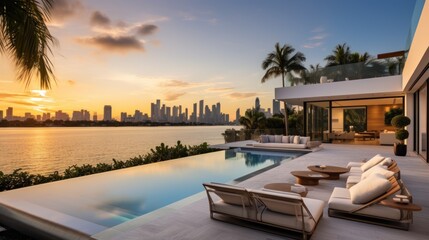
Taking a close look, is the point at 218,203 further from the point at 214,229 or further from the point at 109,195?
the point at 109,195

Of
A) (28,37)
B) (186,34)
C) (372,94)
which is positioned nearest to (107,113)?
(186,34)

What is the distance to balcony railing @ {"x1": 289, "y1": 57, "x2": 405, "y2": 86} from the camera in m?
14.4

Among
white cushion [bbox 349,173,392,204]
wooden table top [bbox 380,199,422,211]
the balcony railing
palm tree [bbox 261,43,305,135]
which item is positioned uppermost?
palm tree [bbox 261,43,305,135]

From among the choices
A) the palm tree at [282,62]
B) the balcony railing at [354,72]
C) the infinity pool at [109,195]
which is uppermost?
the palm tree at [282,62]

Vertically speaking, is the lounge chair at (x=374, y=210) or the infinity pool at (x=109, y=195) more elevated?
the lounge chair at (x=374, y=210)

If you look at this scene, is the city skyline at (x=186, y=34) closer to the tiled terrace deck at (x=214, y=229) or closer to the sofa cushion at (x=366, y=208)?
the tiled terrace deck at (x=214, y=229)

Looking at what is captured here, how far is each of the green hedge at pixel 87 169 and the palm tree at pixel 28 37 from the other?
4441 mm

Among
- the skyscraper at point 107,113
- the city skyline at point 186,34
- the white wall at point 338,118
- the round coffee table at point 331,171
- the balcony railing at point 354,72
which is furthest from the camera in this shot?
the skyscraper at point 107,113

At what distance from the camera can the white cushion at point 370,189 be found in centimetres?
384

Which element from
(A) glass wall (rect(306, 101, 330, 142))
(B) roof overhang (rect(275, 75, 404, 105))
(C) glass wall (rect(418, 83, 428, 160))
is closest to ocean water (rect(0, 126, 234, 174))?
(B) roof overhang (rect(275, 75, 404, 105))

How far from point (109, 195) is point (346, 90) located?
14622 millimetres

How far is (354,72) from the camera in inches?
616

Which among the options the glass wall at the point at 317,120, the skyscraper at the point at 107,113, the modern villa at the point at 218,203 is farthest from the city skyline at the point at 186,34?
the skyscraper at the point at 107,113

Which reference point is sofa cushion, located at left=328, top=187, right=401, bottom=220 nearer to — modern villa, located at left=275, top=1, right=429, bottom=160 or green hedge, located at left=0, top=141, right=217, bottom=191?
modern villa, located at left=275, top=1, right=429, bottom=160
